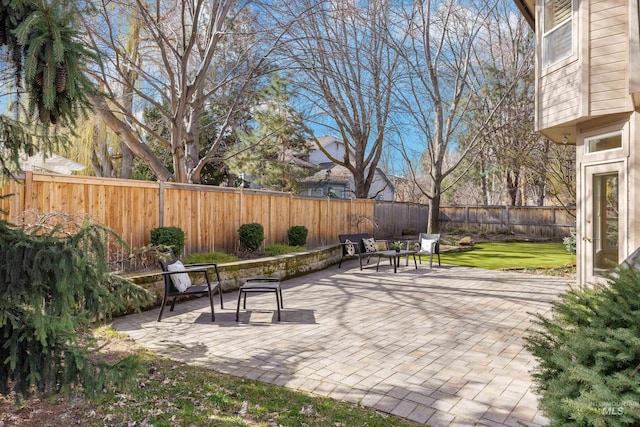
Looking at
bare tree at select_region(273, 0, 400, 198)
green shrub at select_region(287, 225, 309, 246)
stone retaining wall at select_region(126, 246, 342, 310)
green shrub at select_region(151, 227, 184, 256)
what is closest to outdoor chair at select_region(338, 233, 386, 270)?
stone retaining wall at select_region(126, 246, 342, 310)

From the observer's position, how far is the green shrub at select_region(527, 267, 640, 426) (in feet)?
5.36

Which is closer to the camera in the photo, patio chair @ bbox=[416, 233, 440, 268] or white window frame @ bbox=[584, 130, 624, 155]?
white window frame @ bbox=[584, 130, 624, 155]

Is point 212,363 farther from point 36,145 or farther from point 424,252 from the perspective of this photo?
point 424,252

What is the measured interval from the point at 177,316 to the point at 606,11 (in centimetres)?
808

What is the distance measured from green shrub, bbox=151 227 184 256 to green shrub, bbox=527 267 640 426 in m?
6.06

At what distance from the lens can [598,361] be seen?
5.96ft

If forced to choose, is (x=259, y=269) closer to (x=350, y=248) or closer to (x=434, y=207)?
(x=350, y=248)

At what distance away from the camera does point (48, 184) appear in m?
5.55

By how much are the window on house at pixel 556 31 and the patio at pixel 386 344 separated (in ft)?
14.5

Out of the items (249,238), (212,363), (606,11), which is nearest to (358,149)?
(249,238)

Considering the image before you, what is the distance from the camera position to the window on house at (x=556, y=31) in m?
7.02

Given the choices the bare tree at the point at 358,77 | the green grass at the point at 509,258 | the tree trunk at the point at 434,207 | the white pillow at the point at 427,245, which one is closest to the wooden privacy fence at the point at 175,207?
the white pillow at the point at 427,245

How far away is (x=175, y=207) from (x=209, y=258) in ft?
3.85

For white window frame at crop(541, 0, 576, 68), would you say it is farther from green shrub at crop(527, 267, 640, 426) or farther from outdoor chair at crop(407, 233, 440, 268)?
green shrub at crop(527, 267, 640, 426)
